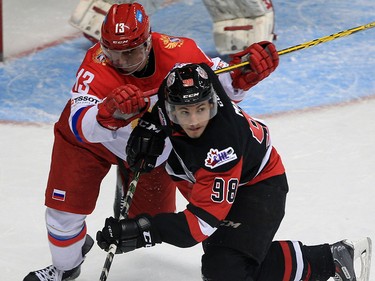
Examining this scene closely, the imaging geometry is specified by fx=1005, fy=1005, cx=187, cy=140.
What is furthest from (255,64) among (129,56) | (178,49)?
(129,56)

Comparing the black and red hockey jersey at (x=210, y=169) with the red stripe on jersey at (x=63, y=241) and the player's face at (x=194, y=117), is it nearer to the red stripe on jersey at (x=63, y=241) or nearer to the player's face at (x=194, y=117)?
the player's face at (x=194, y=117)

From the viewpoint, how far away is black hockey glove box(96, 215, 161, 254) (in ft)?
9.10

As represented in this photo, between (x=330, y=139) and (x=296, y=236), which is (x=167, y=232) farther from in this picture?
(x=330, y=139)

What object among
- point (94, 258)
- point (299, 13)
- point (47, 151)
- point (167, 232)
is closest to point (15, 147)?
point (47, 151)

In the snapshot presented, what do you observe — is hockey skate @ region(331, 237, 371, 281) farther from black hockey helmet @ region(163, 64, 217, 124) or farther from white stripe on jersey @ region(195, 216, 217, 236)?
black hockey helmet @ region(163, 64, 217, 124)

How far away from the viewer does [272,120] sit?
459 cm

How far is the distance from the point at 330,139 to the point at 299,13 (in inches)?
65.7

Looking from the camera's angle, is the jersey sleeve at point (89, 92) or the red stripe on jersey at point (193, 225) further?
the jersey sleeve at point (89, 92)

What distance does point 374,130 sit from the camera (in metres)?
4.48

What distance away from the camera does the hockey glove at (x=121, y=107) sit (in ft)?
9.57

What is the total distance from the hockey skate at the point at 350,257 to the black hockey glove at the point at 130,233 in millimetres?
679

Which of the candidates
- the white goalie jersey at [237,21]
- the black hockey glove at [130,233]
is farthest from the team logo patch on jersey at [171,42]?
the white goalie jersey at [237,21]

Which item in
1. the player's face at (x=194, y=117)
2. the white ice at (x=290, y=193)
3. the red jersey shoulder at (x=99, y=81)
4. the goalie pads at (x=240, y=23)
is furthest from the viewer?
the goalie pads at (x=240, y=23)

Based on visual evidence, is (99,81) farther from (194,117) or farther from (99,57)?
(194,117)
